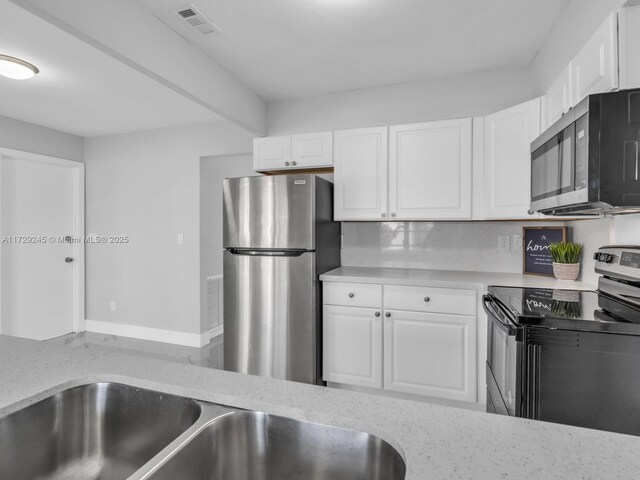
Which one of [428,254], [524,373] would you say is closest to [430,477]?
[524,373]

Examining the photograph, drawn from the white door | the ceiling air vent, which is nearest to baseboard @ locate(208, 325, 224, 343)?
the white door

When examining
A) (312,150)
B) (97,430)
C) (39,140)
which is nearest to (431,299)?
(312,150)

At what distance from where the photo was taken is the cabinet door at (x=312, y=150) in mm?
2920

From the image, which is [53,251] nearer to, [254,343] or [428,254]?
[254,343]

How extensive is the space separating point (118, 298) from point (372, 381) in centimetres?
316

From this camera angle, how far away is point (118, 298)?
4.15m

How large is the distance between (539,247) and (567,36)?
138cm

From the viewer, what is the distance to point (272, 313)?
2.64 meters

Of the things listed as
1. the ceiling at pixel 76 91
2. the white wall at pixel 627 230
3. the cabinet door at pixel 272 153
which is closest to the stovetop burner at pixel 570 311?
the white wall at pixel 627 230

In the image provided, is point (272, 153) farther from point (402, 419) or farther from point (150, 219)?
point (402, 419)

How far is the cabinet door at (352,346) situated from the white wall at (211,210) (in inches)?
69.1

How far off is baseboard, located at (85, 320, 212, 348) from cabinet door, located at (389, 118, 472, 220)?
2.47 m

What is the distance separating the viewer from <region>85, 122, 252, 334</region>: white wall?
149 inches

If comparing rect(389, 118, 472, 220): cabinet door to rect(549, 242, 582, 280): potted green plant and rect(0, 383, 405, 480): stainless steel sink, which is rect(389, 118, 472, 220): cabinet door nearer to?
rect(549, 242, 582, 280): potted green plant
